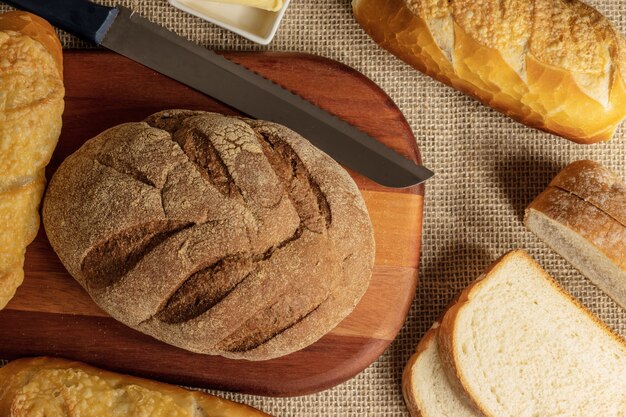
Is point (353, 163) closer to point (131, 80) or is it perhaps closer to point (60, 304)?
point (131, 80)

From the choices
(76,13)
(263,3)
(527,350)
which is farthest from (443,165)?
(76,13)

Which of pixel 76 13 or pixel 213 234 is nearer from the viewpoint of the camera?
pixel 213 234

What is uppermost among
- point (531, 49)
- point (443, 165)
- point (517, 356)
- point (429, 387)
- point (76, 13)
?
point (531, 49)

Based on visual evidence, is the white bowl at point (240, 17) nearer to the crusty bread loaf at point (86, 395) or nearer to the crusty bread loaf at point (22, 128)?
the crusty bread loaf at point (22, 128)

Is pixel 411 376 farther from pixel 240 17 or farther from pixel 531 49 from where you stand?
pixel 240 17

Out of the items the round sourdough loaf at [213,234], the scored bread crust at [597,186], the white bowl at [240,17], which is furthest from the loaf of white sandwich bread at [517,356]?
the white bowl at [240,17]

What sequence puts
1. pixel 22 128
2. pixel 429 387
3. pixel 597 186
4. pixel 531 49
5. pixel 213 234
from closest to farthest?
pixel 213 234 < pixel 22 128 < pixel 531 49 < pixel 597 186 < pixel 429 387
